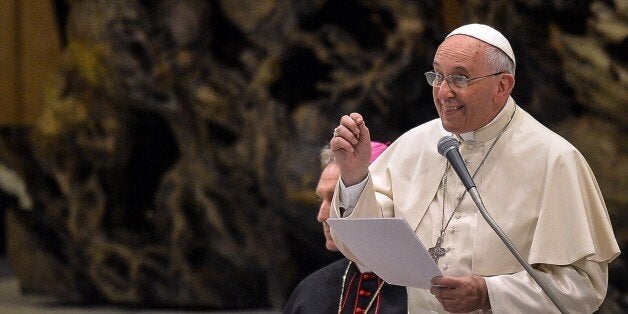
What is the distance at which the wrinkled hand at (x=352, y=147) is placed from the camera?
359cm

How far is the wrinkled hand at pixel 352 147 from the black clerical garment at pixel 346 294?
37.9 inches

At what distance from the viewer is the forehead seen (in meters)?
3.57

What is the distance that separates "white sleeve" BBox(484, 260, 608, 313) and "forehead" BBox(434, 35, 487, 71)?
2.12ft

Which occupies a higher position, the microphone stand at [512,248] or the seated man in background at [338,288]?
the microphone stand at [512,248]

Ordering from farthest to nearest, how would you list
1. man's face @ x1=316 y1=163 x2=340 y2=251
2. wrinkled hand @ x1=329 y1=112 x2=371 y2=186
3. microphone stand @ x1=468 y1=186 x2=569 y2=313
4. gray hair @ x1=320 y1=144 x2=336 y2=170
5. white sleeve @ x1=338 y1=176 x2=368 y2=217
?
1. gray hair @ x1=320 y1=144 x2=336 y2=170
2. man's face @ x1=316 y1=163 x2=340 y2=251
3. white sleeve @ x1=338 y1=176 x2=368 y2=217
4. wrinkled hand @ x1=329 y1=112 x2=371 y2=186
5. microphone stand @ x1=468 y1=186 x2=569 y2=313

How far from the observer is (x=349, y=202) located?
12.3 ft

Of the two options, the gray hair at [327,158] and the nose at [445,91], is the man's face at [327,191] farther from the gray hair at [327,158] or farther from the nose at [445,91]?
the nose at [445,91]

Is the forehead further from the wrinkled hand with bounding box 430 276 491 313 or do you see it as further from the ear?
the wrinkled hand with bounding box 430 276 491 313

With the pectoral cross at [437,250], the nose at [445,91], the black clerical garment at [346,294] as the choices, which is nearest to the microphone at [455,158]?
the nose at [445,91]

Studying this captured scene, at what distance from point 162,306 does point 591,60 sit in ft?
13.1

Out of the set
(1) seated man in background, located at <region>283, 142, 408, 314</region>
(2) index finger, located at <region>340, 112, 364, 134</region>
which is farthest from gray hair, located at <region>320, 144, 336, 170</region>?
(2) index finger, located at <region>340, 112, 364, 134</region>

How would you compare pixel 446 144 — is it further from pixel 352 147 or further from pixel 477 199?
pixel 352 147

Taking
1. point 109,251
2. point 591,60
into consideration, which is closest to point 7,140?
point 109,251

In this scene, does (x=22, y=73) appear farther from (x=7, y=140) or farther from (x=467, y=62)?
(x=467, y=62)
